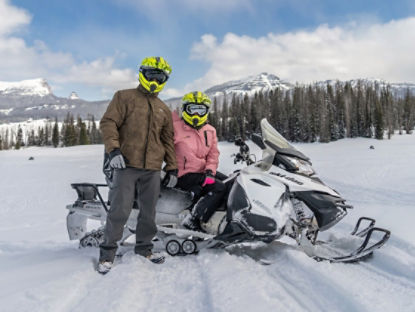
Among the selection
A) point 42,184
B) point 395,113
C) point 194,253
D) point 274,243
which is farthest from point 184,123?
point 395,113

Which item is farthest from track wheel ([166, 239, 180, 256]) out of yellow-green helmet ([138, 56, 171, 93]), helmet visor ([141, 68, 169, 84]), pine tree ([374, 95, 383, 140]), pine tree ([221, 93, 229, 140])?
pine tree ([221, 93, 229, 140])

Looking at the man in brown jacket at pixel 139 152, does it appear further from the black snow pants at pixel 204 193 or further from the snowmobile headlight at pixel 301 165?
the snowmobile headlight at pixel 301 165

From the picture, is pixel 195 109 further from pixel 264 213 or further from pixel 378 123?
pixel 378 123

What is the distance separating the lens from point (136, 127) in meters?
3.39

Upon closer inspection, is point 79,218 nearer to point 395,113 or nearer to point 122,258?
point 122,258

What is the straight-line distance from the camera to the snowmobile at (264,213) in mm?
3367

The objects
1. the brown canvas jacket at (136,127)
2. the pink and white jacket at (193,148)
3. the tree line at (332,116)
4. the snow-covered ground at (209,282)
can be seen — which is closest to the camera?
the snow-covered ground at (209,282)

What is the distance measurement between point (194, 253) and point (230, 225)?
21.3 inches

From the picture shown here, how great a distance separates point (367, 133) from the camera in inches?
2346

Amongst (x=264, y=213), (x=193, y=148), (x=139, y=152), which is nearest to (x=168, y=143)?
(x=193, y=148)

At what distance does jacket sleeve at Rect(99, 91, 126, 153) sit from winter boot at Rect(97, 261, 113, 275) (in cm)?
110

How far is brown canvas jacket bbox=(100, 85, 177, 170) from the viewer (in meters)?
3.26

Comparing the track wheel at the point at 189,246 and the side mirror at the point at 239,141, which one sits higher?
the side mirror at the point at 239,141

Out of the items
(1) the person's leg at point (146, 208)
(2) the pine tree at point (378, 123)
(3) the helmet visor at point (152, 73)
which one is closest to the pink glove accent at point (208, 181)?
(1) the person's leg at point (146, 208)
